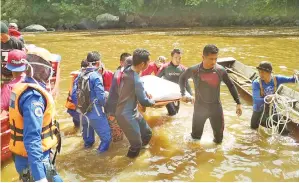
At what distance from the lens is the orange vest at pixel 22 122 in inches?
123

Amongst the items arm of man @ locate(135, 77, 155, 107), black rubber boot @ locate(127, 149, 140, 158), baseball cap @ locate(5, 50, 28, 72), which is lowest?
black rubber boot @ locate(127, 149, 140, 158)

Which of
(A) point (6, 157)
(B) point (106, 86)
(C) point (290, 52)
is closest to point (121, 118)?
(B) point (106, 86)

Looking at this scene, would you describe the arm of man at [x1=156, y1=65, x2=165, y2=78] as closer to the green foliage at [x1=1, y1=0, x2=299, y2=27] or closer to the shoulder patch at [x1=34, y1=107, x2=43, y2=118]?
the shoulder patch at [x1=34, y1=107, x2=43, y2=118]

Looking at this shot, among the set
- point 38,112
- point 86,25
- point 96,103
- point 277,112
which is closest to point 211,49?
point 277,112

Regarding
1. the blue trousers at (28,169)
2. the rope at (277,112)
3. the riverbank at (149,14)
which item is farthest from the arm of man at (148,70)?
the riverbank at (149,14)

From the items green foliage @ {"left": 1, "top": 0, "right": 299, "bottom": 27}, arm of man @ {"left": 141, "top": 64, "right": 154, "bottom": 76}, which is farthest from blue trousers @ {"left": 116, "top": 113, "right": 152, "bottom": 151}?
green foliage @ {"left": 1, "top": 0, "right": 299, "bottom": 27}

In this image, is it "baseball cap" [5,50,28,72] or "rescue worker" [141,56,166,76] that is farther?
"rescue worker" [141,56,166,76]

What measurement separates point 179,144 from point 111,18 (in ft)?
95.8

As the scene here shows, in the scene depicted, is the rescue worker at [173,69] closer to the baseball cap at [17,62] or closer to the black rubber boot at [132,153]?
the black rubber boot at [132,153]

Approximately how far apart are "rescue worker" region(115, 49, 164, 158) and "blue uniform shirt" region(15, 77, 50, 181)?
189 cm

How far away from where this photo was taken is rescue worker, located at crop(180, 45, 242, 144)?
5457 mm

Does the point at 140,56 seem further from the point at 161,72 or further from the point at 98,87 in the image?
the point at 161,72

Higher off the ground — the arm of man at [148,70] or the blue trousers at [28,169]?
the arm of man at [148,70]

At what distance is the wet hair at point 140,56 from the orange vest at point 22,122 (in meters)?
1.69
